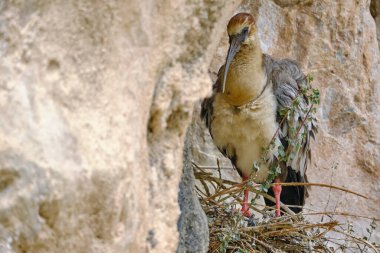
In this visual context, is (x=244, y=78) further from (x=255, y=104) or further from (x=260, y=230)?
(x=260, y=230)

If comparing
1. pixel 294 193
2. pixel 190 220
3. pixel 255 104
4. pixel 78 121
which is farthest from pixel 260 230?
pixel 78 121

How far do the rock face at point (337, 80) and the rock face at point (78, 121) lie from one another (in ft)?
8.40

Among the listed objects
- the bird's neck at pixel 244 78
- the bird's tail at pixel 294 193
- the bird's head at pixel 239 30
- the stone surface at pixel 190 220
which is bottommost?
the bird's tail at pixel 294 193

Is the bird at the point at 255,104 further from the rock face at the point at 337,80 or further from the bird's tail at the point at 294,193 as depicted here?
the rock face at the point at 337,80

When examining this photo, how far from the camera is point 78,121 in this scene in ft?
6.09

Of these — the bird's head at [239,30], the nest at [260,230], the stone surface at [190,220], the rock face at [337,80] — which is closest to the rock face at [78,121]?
the stone surface at [190,220]

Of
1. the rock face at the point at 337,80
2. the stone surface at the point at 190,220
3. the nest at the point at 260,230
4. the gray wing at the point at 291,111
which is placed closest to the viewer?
the stone surface at the point at 190,220

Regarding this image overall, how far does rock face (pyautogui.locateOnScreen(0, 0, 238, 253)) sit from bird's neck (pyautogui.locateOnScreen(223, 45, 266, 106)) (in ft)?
6.59

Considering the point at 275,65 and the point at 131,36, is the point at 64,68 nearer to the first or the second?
the point at 131,36

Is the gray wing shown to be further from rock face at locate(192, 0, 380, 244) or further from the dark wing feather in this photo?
rock face at locate(192, 0, 380, 244)

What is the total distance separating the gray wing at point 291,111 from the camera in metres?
3.96

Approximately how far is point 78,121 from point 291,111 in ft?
6.95

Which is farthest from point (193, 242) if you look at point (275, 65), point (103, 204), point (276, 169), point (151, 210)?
point (275, 65)

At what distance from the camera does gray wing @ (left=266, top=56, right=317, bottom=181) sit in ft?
13.0
